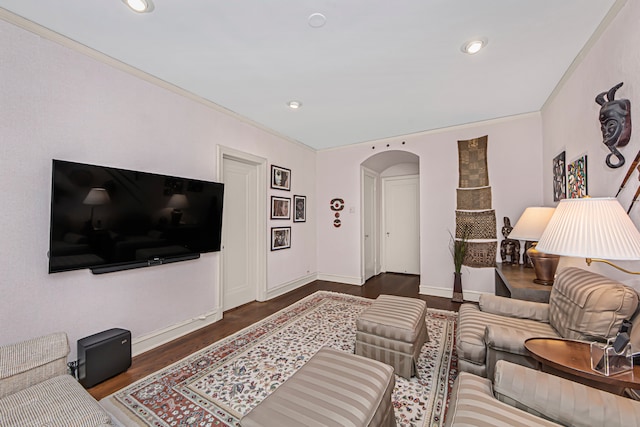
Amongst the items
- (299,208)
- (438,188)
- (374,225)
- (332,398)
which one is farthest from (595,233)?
(374,225)

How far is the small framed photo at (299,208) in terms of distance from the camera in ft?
15.6

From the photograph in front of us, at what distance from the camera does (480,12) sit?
1794 mm

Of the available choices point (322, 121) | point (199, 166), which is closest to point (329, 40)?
point (322, 121)

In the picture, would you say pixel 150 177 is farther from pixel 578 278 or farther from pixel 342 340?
pixel 578 278

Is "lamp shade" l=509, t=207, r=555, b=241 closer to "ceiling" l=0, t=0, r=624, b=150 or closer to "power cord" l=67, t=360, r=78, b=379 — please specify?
"ceiling" l=0, t=0, r=624, b=150

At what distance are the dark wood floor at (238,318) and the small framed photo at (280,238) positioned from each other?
2.72 feet

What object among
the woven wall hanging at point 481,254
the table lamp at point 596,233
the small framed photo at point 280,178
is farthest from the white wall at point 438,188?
the table lamp at point 596,233

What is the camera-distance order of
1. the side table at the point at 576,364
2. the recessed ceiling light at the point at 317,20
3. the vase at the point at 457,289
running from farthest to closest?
the vase at the point at 457,289
the recessed ceiling light at the point at 317,20
the side table at the point at 576,364

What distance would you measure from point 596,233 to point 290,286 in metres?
4.06

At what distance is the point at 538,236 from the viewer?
8.37ft

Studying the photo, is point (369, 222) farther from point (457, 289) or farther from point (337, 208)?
point (457, 289)

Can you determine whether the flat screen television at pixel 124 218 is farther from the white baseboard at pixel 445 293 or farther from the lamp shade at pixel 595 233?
the white baseboard at pixel 445 293

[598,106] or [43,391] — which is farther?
[598,106]

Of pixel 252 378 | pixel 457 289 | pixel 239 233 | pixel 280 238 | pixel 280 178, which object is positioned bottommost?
pixel 252 378
